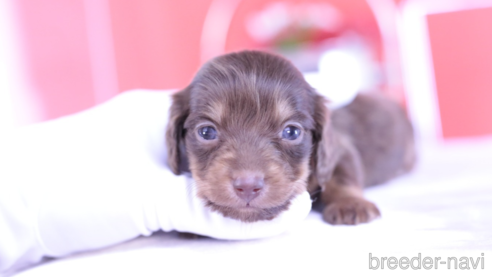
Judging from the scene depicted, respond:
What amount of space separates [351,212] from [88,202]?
125 cm

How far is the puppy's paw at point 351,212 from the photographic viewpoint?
2201 mm

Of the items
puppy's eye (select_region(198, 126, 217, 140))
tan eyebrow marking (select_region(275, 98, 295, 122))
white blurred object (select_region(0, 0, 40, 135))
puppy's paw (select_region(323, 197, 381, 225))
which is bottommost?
puppy's paw (select_region(323, 197, 381, 225))

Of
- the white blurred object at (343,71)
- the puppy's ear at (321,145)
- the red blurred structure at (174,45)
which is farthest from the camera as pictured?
the red blurred structure at (174,45)

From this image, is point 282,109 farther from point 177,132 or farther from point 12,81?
point 12,81

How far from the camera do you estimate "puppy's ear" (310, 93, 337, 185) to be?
2.41 m

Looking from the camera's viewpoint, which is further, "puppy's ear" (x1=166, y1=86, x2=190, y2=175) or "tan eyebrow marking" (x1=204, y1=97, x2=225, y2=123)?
"puppy's ear" (x1=166, y1=86, x2=190, y2=175)

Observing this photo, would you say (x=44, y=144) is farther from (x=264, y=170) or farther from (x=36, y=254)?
(x=264, y=170)

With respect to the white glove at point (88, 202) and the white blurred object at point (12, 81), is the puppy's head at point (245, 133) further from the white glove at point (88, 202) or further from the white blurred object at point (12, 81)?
the white blurred object at point (12, 81)

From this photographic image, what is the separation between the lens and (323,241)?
186 centimetres

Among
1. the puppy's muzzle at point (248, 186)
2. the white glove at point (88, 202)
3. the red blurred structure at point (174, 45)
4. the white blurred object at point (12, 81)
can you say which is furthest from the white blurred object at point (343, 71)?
the white blurred object at point (12, 81)

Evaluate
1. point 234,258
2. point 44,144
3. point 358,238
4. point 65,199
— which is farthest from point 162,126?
point 358,238

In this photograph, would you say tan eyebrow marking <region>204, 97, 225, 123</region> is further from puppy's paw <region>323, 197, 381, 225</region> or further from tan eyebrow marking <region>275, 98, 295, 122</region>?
puppy's paw <region>323, 197, 381, 225</region>

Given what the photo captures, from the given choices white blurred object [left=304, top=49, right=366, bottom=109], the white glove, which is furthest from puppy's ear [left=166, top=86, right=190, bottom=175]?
white blurred object [left=304, top=49, right=366, bottom=109]

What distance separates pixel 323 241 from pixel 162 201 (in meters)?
0.70
